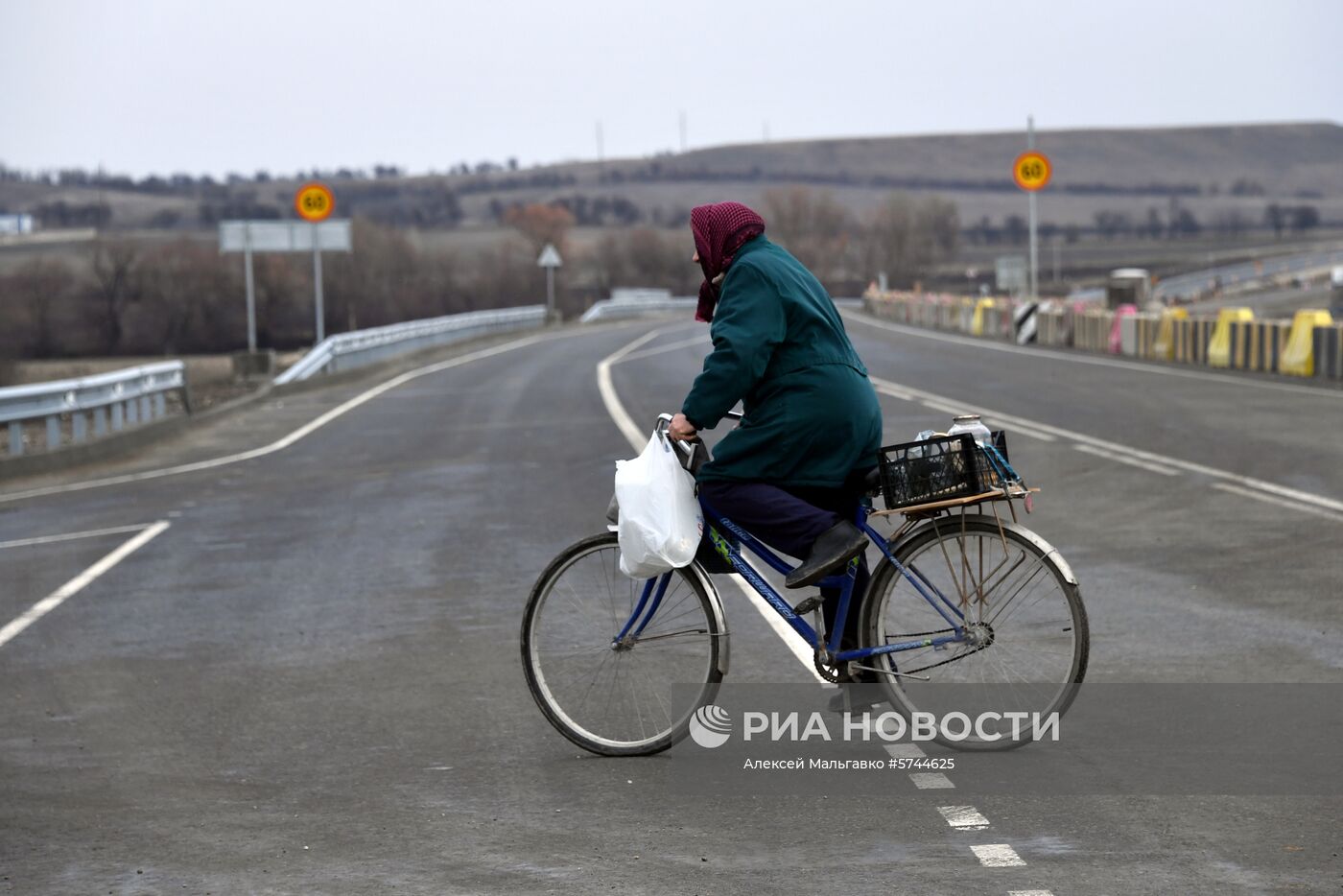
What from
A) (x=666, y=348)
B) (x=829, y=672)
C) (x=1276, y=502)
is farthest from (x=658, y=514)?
(x=666, y=348)

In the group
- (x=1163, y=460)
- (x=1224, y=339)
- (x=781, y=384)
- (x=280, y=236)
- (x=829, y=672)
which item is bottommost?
(x=1163, y=460)

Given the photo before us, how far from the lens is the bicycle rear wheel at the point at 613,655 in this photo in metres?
6.44

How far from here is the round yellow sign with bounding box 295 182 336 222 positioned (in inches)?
1644

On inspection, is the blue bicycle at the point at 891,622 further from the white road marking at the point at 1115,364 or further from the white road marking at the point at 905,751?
the white road marking at the point at 1115,364

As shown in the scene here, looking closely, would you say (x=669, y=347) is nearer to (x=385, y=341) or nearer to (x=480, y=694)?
(x=385, y=341)

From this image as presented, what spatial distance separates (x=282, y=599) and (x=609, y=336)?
44.4 m

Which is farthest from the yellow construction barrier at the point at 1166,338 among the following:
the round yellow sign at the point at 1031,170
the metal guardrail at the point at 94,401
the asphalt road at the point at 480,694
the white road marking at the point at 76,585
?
the white road marking at the point at 76,585

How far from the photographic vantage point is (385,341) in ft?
139

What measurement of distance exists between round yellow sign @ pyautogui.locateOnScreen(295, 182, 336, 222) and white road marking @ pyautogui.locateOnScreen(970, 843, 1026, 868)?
124 feet

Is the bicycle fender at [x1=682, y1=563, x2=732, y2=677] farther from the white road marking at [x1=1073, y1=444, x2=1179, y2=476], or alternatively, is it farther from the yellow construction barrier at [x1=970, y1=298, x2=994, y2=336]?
the yellow construction barrier at [x1=970, y1=298, x2=994, y2=336]

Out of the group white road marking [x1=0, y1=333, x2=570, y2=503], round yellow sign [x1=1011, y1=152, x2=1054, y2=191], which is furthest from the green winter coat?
round yellow sign [x1=1011, y1=152, x2=1054, y2=191]

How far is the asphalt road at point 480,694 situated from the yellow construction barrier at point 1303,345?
27.6 ft

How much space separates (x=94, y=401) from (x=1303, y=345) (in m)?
15.7

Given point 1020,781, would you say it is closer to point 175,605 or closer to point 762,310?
point 762,310
